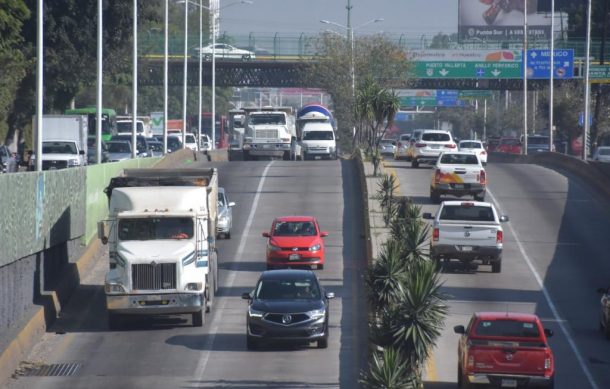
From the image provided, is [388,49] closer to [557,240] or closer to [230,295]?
[557,240]

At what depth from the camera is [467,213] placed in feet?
113

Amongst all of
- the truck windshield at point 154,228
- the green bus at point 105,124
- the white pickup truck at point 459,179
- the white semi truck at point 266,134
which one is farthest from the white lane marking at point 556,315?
the green bus at point 105,124

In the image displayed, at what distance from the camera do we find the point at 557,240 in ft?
132

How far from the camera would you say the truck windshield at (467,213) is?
34375mm

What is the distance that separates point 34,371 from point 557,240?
70.5ft

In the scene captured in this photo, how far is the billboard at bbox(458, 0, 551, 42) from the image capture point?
109938mm

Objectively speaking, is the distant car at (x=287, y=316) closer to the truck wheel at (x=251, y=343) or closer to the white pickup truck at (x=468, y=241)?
the truck wheel at (x=251, y=343)

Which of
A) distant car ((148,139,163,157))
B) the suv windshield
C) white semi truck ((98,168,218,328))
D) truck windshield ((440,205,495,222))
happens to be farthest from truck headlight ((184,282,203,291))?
distant car ((148,139,163,157))

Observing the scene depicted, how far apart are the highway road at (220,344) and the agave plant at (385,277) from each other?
0.98m

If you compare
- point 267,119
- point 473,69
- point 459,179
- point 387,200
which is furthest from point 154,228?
point 473,69

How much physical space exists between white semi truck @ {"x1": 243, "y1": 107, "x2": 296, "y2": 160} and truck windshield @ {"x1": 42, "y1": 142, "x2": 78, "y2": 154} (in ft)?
53.4

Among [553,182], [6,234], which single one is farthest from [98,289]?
[553,182]

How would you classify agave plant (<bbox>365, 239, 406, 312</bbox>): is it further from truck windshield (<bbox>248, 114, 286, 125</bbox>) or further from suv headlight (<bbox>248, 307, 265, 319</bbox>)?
truck windshield (<bbox>248, 114, 286, 125</bbox>)

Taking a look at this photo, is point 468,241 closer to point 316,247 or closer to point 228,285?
point 316,247
